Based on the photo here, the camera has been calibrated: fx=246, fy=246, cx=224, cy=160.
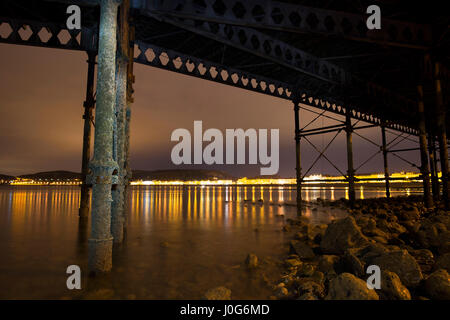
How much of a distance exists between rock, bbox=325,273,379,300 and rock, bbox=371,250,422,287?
111 cm

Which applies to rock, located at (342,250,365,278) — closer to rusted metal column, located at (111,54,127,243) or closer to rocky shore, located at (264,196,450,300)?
rocky shore, located at (264,196,450,300)

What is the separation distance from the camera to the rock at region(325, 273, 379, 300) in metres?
3.25

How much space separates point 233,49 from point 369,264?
9.61 m

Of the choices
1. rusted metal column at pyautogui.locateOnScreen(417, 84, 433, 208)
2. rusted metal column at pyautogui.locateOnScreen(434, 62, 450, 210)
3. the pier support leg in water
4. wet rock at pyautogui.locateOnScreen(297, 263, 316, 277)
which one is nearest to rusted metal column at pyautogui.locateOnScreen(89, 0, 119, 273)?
the pier support leg in water

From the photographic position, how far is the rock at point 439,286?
137 inches

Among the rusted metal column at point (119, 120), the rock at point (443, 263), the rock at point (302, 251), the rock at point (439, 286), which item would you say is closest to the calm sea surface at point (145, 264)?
the rock at point (302, 251)

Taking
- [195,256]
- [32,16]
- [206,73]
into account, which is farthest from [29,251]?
[206,73]

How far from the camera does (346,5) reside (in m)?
9.62

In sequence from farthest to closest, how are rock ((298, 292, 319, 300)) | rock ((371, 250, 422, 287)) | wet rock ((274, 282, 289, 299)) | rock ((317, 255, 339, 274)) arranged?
rock ((317, 255, 339, 274)), wet rock ((274, 282, 289, 299)), rock ((371, 250, 422, 287)), rock ((298, 292, 319, 300))

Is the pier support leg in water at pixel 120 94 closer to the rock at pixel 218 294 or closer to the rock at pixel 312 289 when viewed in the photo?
the rock at pixel 218 294

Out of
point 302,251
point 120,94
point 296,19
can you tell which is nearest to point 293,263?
point 302,251

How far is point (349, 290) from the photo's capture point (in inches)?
131

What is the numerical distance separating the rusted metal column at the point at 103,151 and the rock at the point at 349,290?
13.2 feet

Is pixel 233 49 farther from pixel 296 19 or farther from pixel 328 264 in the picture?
pixel 328 264
